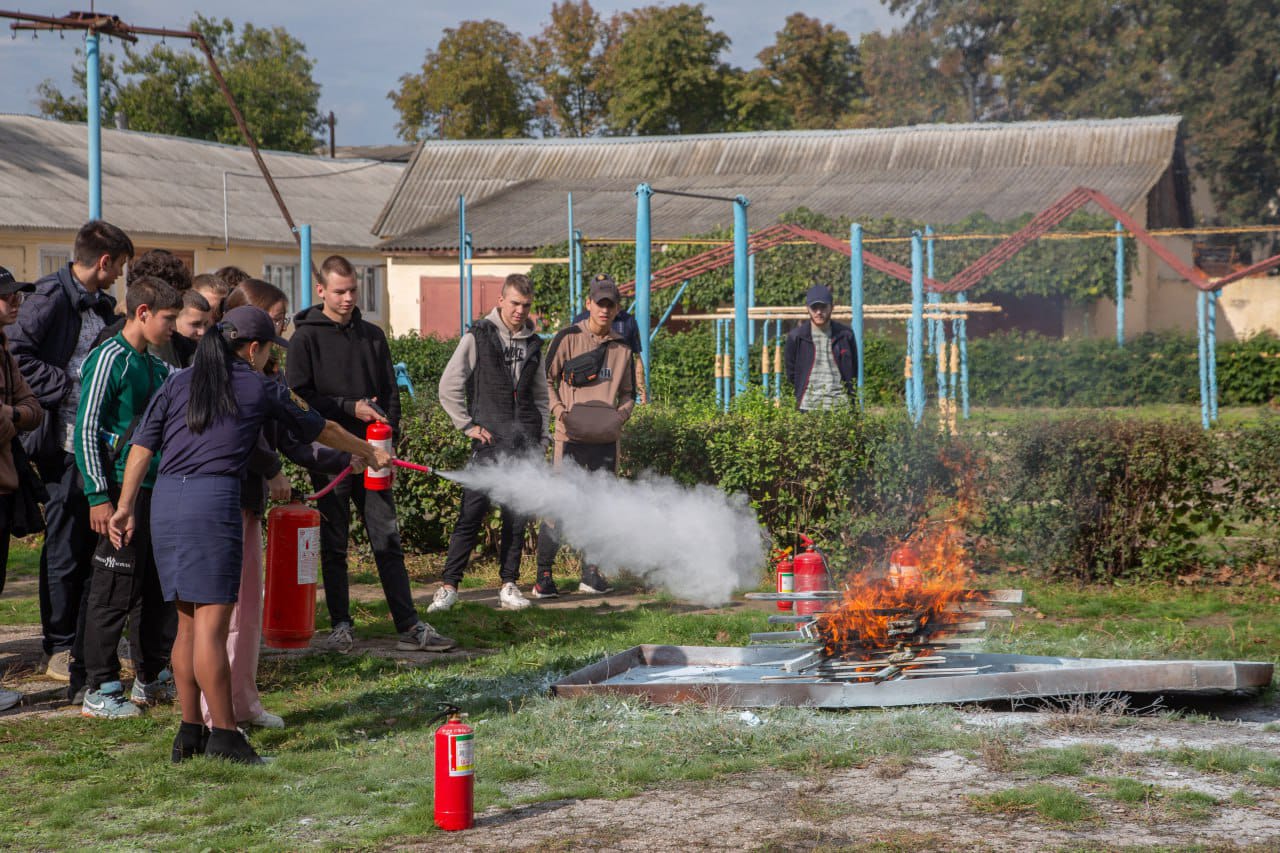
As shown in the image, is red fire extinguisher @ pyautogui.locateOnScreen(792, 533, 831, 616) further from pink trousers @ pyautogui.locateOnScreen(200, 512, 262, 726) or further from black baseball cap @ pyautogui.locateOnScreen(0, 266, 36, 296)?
black baseball cap @ pyautogui.locateOnScreen(0, 266, 36, 296)

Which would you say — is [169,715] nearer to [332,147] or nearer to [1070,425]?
[1070,425]

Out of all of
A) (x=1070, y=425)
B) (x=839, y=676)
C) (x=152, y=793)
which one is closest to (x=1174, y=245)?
(x=1070, y=425)

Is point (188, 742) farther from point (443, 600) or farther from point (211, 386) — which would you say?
point (443, 600)

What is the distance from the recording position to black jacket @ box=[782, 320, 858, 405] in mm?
11430

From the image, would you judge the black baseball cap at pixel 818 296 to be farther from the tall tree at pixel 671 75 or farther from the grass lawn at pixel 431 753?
the tall tree at pixel 671 75

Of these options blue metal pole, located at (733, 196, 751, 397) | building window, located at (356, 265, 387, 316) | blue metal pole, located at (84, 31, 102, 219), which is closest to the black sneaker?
blue metal pole, located at (733, 196, 751, 397)

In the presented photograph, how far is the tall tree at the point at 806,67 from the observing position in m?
56.0

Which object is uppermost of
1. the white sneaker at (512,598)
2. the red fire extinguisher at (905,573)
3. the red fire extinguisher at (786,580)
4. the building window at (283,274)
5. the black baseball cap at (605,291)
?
the building window at (283,274)

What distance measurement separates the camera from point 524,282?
30.8 ft

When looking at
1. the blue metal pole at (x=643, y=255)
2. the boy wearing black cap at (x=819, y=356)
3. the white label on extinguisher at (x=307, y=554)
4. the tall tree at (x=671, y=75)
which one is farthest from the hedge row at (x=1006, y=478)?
the tall tree at (x=671, y=75)

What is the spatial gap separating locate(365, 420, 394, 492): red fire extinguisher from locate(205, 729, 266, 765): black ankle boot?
6.39 feet

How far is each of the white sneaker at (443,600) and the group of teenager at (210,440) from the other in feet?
0.04

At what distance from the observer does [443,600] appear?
30.7ft

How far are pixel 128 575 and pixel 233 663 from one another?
749mm
